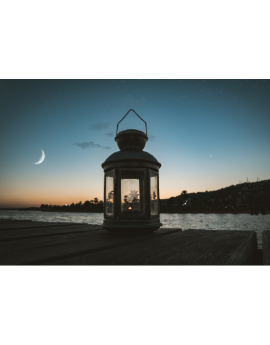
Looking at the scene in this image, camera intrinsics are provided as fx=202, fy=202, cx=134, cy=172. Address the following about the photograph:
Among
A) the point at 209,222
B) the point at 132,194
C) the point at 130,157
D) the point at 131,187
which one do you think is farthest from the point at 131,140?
the point at 209,222

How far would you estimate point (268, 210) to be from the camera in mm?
136000

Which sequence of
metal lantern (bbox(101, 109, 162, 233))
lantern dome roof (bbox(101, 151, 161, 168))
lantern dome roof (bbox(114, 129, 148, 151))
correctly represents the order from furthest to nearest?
lantern dome roof (bbox(114, 129, 148, 151))
lantern dome roof (bbox(101, 151, 161, 168))
metal lantern (bbox(101, 109, 162, 233))

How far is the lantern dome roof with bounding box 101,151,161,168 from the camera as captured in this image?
3.88 m

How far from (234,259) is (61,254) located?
1.65 m

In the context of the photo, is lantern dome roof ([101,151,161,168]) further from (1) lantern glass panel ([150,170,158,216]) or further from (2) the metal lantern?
(1) lantern glass panel ([150,170,158,216])

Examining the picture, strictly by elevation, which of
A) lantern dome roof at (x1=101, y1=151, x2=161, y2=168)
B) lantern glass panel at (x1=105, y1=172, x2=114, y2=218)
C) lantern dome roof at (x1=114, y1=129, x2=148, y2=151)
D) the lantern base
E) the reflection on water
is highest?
lantern dome roof at (x1=114, y1=129, x2=148, y2=151)

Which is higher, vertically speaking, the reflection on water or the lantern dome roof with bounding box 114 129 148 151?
the lantern dome roof with bounding box 114 129 148 151

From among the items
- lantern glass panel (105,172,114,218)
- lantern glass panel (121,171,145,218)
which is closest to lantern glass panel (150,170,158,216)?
lantern glass panel (121,171,145,218)

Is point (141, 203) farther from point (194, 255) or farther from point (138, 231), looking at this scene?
point (194, 255)

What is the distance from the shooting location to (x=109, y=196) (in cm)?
413

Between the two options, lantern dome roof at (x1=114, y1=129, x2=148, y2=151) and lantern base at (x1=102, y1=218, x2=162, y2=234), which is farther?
lantern dome roof at (x1=114, y1=129, x2=148, y2=151)

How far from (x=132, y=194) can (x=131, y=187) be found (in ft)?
0.49

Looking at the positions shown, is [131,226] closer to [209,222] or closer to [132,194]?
[132,194]

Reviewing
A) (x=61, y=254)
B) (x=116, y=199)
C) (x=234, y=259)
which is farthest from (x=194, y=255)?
(x=116, y=199)
